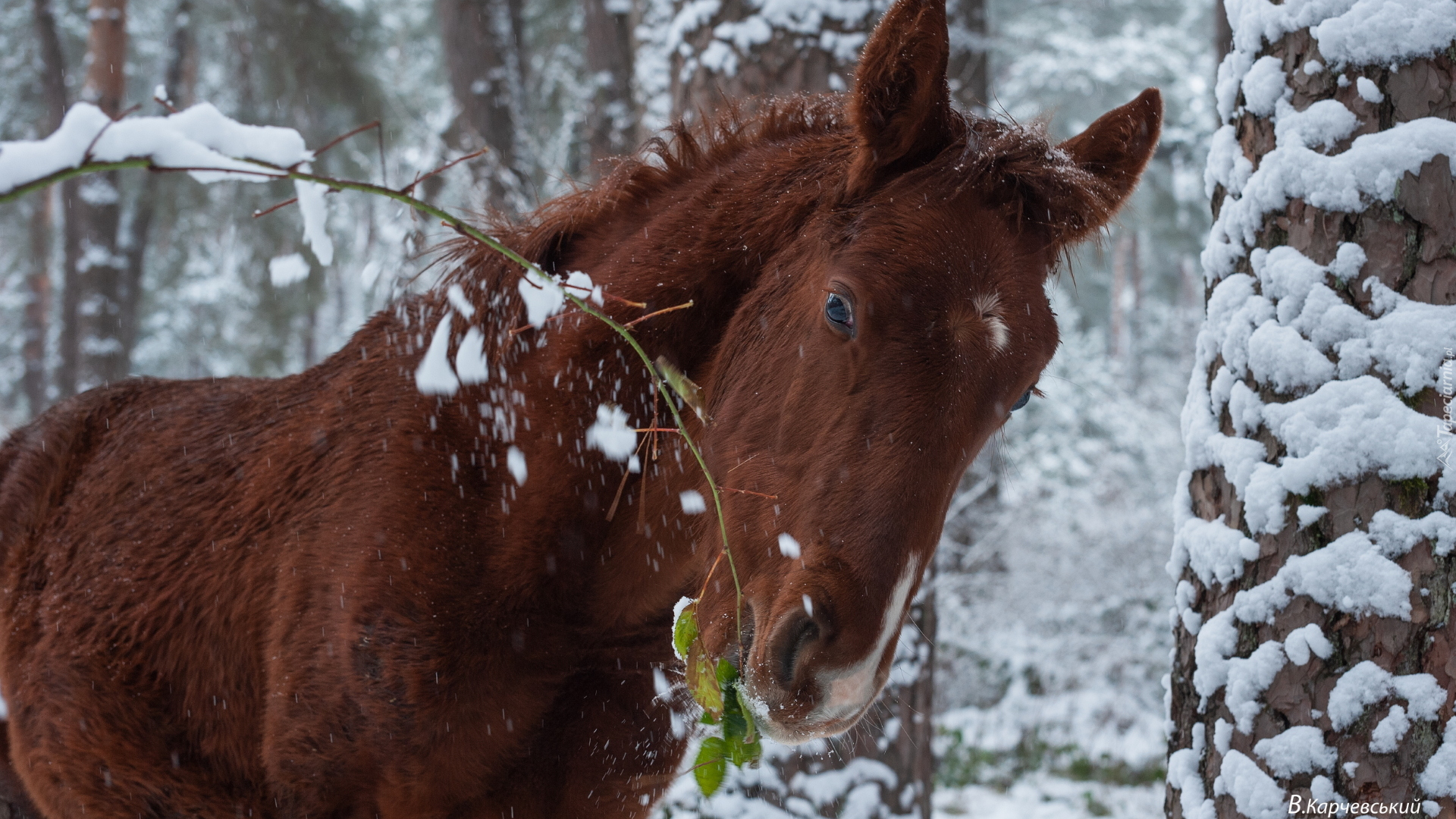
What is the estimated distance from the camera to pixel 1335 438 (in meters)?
1.98

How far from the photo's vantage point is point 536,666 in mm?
2287

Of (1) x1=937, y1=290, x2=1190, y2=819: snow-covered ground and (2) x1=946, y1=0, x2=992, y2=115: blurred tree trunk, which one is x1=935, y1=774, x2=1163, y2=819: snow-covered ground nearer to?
(1) x1=937, y1=290, x2=1190, y2=819: snow-covered ground

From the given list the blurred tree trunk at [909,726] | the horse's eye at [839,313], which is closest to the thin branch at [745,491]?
the horse's eye at [839,313]

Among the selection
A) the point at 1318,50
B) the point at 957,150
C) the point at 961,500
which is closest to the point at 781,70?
the point at 957,150

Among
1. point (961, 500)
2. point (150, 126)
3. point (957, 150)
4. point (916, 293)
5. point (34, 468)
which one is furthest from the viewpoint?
point (961, 500)

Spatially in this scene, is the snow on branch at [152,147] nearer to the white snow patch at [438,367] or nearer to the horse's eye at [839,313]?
the white snow patch at [438,367]

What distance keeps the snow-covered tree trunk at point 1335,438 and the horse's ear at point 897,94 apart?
752mm

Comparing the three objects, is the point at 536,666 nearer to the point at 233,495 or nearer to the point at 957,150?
the point at 233,495

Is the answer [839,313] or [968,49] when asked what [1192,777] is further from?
[968,49]

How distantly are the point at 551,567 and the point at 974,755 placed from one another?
636 centimetres

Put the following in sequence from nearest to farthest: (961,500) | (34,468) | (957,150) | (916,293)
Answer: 1. (916,293)
2. (957,150)
3. (34,468)
4. (961,500)

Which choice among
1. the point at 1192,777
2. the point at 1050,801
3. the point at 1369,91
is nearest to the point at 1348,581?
the point at 1192,777

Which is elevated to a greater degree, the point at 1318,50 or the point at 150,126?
the point at 1318,50

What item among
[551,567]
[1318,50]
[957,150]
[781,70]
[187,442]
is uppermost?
[781,70]
